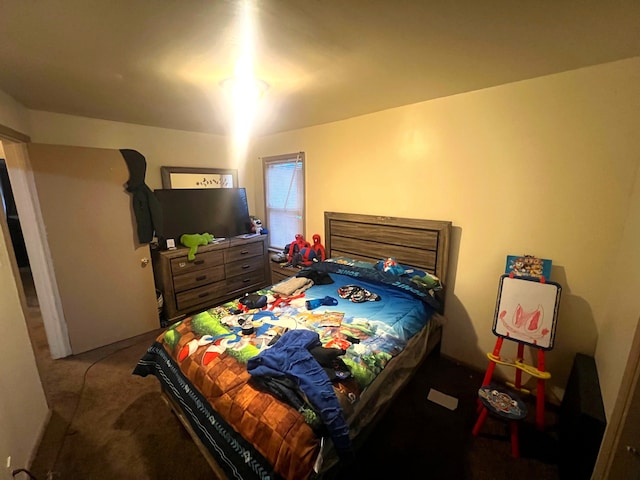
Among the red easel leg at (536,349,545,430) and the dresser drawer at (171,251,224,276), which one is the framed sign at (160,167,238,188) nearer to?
the dresser drawer at (171,251,224,276)

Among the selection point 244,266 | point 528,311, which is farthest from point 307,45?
point 244,266

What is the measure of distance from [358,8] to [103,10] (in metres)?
1.01

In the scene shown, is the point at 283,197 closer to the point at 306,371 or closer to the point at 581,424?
the point at 306,371

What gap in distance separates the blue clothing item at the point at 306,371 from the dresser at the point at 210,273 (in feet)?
6.94

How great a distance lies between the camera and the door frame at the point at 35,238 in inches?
86.3

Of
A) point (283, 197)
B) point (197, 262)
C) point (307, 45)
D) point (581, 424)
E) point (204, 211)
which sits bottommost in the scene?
point (581, 424)

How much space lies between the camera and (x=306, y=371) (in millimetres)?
1268

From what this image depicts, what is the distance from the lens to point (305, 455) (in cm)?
104

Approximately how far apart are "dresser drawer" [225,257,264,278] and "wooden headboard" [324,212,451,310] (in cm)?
121

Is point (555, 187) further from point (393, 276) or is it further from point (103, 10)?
point (103, 10)

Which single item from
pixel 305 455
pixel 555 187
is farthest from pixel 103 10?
pixel 555 187

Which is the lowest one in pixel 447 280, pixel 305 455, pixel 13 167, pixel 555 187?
pixel 305 455

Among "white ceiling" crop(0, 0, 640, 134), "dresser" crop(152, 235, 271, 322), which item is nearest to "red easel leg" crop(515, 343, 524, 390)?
"white ceiling" crop(0, 0, 640, 134)

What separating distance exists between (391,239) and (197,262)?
2323mm
